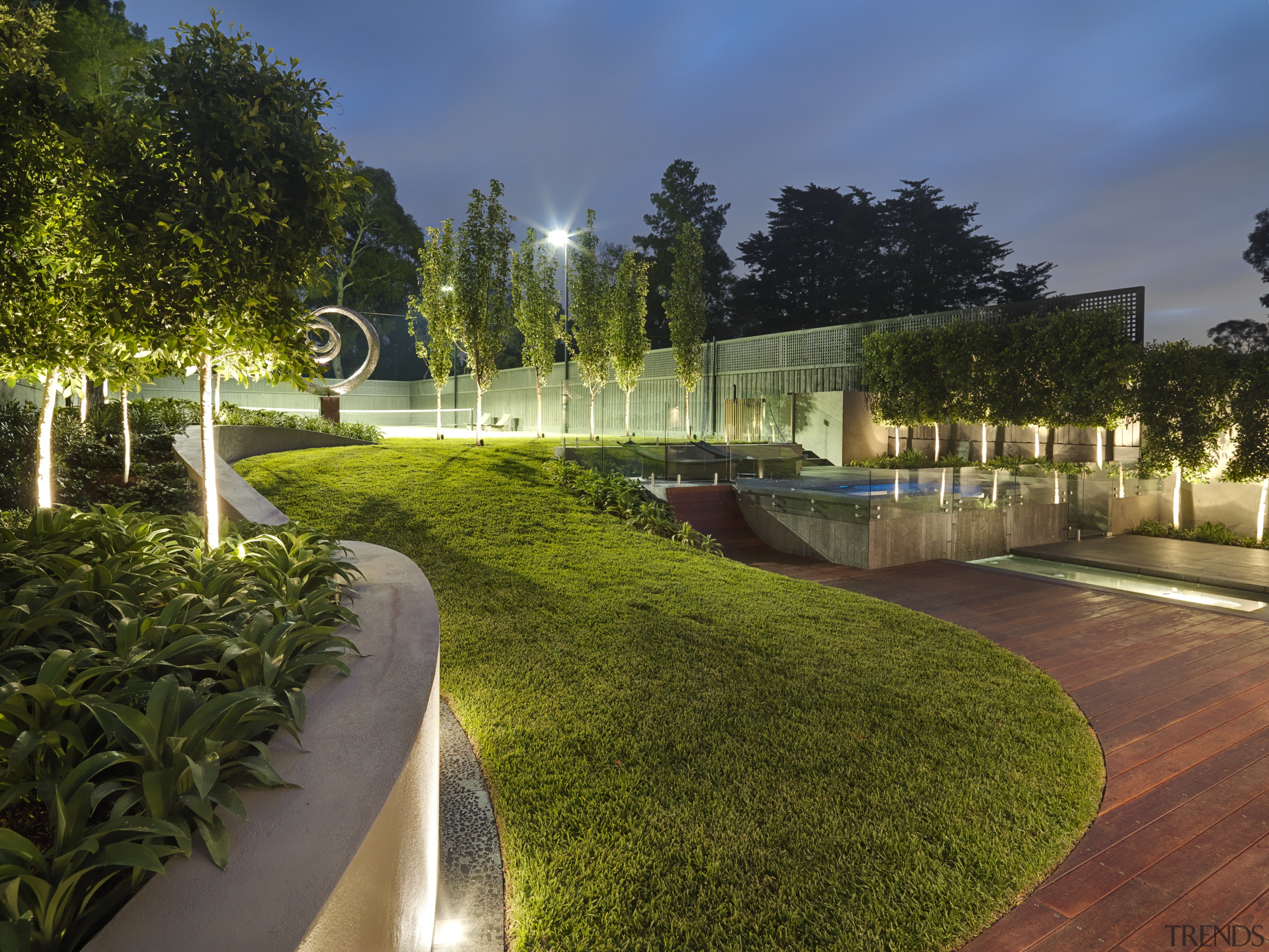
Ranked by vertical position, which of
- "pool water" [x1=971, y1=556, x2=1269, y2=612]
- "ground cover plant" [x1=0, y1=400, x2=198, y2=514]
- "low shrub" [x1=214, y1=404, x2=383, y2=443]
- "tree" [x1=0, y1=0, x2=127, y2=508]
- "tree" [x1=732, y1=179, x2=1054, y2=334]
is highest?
"tree" [x1=732, y1=179, x2=1054, y2=334]

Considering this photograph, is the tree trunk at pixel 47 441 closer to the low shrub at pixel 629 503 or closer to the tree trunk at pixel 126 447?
the tree trunk at pixel 126 447

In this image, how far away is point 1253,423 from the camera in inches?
551

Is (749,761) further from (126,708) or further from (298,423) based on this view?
(298,423)

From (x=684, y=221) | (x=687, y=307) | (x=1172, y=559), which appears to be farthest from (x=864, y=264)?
(x=1172, y=559)

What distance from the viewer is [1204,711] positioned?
16.6 ft

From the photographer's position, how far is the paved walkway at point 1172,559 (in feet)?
34.3

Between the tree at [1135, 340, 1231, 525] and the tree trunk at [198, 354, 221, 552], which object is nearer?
the tree trunk at [198, 354, 221, 552]

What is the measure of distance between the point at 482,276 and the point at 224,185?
14115 millimetres

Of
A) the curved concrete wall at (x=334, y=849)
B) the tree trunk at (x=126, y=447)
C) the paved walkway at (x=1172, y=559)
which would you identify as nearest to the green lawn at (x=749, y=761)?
the curved concrete wall at (x=334, y=849)

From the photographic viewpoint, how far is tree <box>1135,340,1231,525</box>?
47.6 ft

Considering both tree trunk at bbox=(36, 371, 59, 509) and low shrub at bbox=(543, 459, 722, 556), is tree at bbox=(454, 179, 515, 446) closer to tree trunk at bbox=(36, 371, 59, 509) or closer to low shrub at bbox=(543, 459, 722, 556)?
low shrub at bbox=(543, 459, 722, 556)

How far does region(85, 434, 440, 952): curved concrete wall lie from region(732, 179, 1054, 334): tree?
34759 millimetres

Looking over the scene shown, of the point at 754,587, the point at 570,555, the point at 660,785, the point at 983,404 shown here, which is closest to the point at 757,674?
the point at 660,785

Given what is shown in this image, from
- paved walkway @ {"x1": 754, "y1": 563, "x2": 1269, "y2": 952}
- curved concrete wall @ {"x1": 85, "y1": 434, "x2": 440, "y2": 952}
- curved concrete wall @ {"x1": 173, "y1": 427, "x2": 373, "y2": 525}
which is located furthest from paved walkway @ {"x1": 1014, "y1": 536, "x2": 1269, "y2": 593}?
curved concrete wall @ {"x1": 85, "y1": 434, "x2": 440, "y2": 952}
